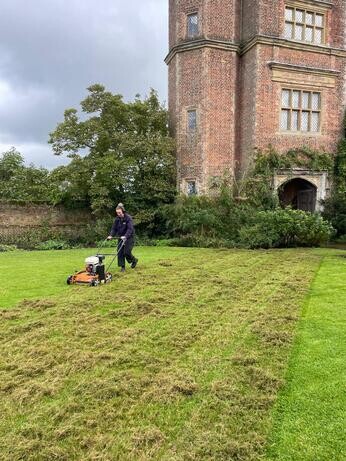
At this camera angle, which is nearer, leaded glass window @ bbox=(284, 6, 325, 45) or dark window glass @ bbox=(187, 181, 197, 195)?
leaded glass window @ bbox=(284, 6, 325, 45)

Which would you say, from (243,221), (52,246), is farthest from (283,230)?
(52,246)

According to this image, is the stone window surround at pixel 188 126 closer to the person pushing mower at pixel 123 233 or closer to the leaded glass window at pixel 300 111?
the leaded glass window at pixel 300 111

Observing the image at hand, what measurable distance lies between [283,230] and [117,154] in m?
8.21

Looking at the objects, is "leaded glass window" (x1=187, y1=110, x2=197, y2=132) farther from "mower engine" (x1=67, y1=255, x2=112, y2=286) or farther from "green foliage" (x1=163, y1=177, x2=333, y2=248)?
"mower engine" (x1=67, y1=255, x2=112, y2=286)

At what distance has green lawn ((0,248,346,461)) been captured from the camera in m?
2.79

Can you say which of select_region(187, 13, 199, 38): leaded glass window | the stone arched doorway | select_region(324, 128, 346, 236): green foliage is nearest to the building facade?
select_region(187, 13, 199, 38): leaded glass window

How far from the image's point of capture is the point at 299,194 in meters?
Answer: 20.8

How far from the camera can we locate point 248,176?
60.3 feet

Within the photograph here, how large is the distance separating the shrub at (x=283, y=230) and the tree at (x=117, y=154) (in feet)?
15.8

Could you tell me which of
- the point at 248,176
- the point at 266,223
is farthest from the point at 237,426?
the point at 248,176

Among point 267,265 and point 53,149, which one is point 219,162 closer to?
point 53,149

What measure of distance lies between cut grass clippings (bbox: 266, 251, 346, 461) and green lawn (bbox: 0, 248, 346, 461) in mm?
11

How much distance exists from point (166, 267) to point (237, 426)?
7489 millimetres

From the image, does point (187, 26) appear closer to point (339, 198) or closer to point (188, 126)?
point (188, 126)
